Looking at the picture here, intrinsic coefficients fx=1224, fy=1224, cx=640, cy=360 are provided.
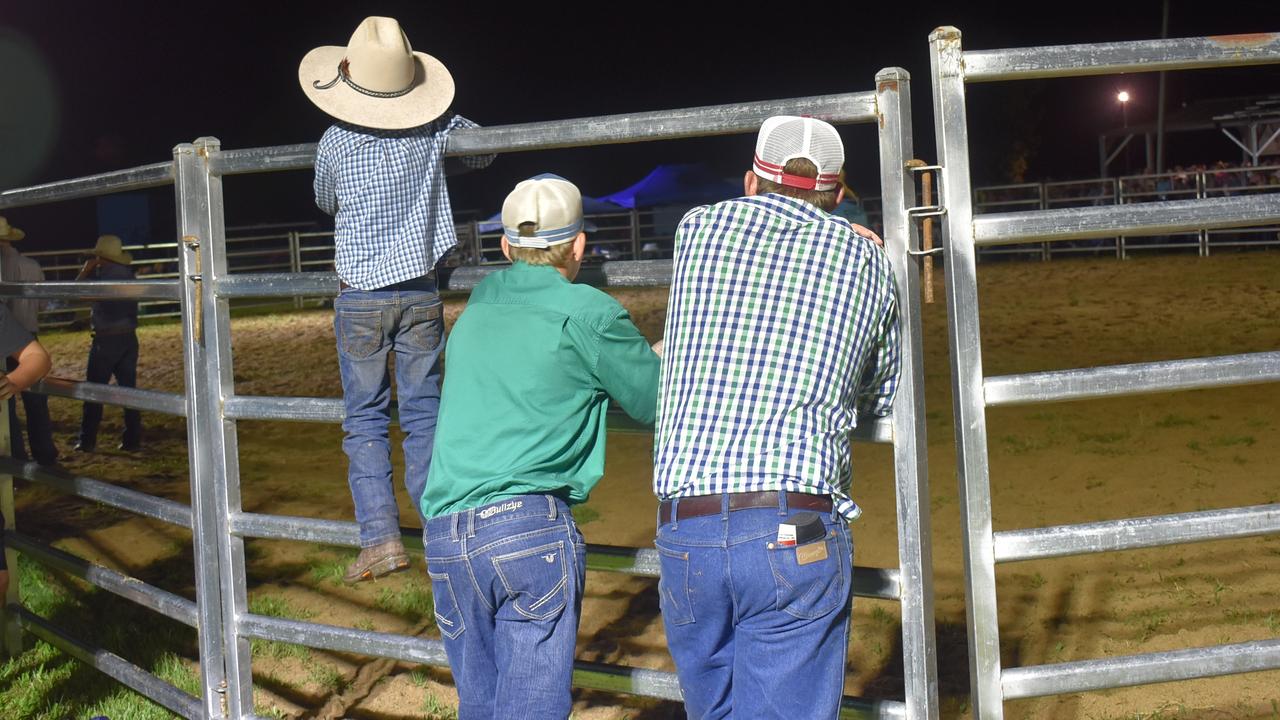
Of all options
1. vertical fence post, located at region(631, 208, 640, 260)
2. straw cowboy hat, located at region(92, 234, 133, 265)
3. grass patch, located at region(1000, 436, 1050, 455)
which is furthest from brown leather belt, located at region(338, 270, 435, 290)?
vertical fence post, located at region(631, 208, 640, 260)

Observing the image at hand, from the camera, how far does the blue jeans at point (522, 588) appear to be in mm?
2689

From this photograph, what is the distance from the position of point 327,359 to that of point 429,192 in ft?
38.4

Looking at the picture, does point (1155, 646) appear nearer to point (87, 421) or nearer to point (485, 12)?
point (87, 421)

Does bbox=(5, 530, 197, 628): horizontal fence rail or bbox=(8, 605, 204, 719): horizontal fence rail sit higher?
bbox=(5, 530, 197, 628): horizontal fence rail

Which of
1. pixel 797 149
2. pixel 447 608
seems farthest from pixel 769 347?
pixel 447 608

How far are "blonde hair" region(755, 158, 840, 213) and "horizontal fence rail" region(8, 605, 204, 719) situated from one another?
Answer: 2641mm

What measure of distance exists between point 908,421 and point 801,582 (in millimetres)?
462

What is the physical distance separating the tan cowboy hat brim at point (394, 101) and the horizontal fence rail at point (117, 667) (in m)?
2.00

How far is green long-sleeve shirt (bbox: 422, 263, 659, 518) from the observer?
8.89 ft

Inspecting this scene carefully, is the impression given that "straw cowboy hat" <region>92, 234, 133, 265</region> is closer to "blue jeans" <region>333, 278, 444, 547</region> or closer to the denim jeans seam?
"blue jeans" <region>333, 278, 444, 547</region>

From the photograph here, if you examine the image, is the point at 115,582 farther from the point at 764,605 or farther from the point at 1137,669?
the point at 1137,669

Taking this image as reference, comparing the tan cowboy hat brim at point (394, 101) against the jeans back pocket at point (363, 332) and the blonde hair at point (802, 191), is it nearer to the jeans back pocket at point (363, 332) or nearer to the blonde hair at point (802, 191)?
the jeans back pocket at point (363, 332)

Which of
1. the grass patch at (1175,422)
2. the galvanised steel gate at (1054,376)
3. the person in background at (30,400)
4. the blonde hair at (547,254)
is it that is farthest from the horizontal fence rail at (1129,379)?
the person in background at (30,400)

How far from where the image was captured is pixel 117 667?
4.44 m
